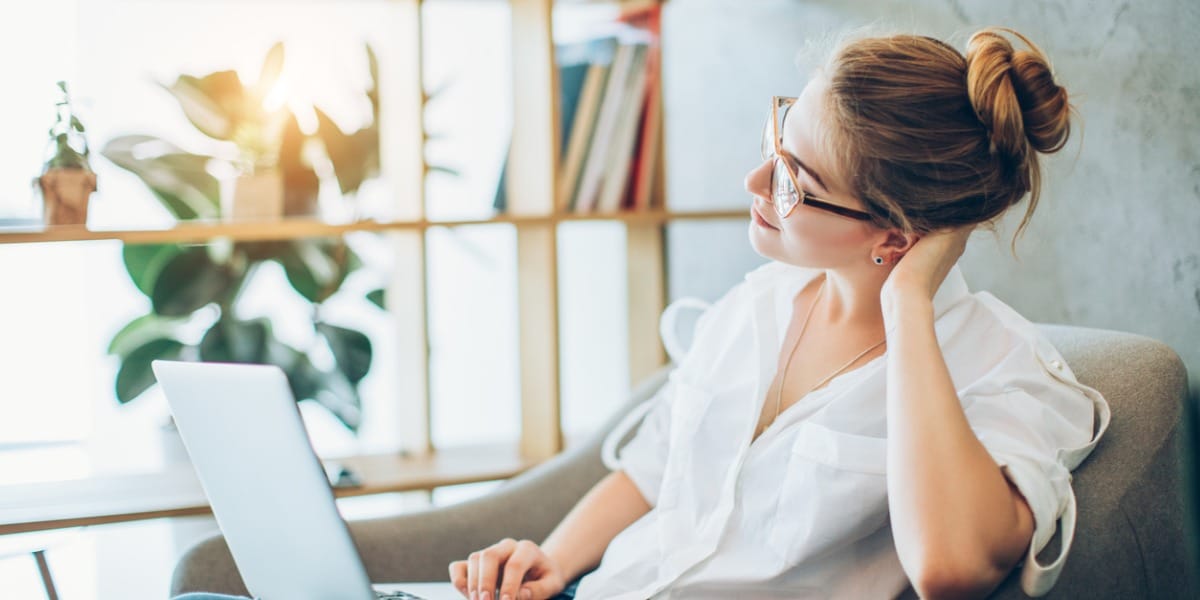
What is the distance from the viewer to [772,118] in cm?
119

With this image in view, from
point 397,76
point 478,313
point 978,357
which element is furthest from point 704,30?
point 978,357

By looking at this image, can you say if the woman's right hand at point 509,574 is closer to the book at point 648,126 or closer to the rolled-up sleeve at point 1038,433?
the rolled-up sleeve at point 1038,433

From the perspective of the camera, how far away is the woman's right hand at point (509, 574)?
1.24 metres

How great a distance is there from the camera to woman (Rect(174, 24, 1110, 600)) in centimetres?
99

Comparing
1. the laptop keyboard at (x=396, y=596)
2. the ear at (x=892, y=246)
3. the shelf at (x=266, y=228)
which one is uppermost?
the shelf at (x=266, y=228)

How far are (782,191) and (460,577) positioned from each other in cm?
62

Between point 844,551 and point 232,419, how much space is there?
676mm

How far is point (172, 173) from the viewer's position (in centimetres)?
189

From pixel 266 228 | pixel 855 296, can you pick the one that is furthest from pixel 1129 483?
pixel 266 228

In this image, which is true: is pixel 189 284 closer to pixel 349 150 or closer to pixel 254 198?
pixel 254 198

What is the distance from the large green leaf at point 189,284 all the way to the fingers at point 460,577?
37.3 inches

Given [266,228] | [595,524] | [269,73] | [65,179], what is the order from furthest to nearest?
[269,73] < [266,228] < [65,179] < [595,524]

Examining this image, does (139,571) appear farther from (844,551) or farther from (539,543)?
(844,551)

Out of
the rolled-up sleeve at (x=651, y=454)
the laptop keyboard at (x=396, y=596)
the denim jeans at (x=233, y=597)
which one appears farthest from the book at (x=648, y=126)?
the laptop keyboard at (x=396, y=596)
